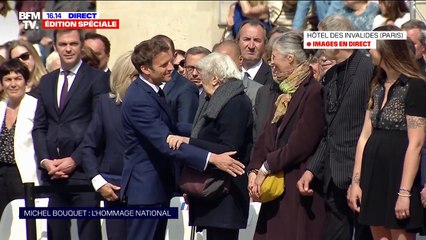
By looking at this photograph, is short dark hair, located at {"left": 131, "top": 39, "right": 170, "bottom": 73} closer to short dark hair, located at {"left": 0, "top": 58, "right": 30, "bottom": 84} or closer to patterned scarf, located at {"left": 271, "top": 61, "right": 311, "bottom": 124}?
patterned scarf, located at {"left": 271, "top": 61, "right": 311, "bottom": 124}

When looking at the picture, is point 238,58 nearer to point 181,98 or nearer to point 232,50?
point 232,50

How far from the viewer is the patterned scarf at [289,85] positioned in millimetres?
9516

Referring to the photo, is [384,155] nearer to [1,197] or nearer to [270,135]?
[270,135]

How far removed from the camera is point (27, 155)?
35.4ft

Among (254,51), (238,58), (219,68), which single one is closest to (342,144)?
(219,68)

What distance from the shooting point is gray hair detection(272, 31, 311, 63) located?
9.57 metres

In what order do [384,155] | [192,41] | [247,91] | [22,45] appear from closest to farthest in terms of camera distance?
[384,155] < [247,91] < [22,45] < [192,41]

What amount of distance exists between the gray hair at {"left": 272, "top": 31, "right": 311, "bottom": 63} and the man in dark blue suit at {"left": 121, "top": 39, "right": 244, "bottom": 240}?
0.82 meters

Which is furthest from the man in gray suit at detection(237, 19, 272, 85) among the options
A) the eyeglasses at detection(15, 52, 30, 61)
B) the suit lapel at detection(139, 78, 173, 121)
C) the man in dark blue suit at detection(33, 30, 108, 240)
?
the eyeglasses at detection(15, 52, 30, 61)

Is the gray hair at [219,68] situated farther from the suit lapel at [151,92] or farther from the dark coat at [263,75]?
the dark coat at [263,75]

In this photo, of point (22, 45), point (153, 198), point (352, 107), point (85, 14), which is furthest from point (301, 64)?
point (22, 45)

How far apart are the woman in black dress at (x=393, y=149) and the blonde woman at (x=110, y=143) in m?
2.11

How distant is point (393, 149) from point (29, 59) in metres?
4.43

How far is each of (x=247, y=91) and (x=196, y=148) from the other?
55.6 inches
